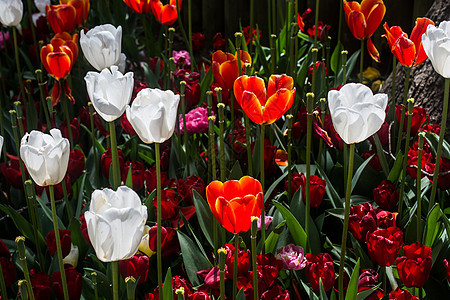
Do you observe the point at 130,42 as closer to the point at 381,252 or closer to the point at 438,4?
the point at 438,4

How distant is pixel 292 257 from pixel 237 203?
0.36 meters

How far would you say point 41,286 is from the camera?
1.28 metres

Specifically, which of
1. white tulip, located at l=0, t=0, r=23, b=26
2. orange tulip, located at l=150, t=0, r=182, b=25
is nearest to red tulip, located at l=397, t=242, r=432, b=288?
orange tulip, located at l=150, t=0, r=182, b=25

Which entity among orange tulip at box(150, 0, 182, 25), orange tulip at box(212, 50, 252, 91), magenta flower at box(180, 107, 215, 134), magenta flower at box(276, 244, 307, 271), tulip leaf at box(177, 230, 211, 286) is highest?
orange tulip at box(150, 0, 182, 25)

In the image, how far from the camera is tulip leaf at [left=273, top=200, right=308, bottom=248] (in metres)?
1.39

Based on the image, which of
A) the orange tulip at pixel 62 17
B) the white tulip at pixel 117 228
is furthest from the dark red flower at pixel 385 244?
the orange tulip at pixel 62 17

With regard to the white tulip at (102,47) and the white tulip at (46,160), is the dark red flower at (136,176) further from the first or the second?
the white tulip at (46,160)

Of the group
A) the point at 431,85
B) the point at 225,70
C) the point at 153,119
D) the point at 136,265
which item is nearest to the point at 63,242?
the point at 136,265

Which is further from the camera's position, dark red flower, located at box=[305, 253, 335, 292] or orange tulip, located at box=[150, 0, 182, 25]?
orange tulip, located at box=[150, 0, 182, 25]

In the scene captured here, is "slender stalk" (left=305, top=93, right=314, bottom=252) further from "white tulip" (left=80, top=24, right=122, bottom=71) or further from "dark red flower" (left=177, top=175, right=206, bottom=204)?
"white tulip" (left=80, top=24, right=122, bottom=71)

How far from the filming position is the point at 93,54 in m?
1.60

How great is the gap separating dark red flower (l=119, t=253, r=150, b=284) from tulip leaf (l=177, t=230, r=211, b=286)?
→ 6.3 inches

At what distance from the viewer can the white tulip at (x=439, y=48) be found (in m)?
1.23

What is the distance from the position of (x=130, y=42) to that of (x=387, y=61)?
111 centimetres
